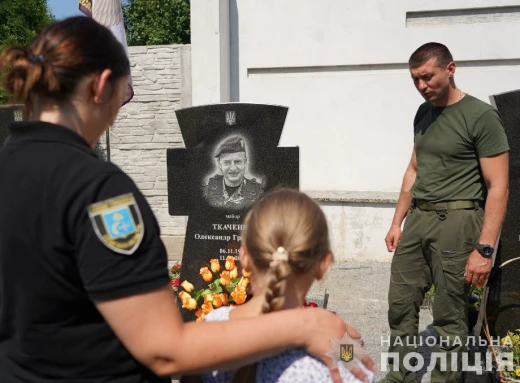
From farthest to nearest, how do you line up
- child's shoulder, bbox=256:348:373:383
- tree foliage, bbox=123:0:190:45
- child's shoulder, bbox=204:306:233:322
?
tree foliage, bbox=123:0:190:45, child's shoulder, bbox=204:306:233:322, child's shoulder, bbox=256:348:373:383

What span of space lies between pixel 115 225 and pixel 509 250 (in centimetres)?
347

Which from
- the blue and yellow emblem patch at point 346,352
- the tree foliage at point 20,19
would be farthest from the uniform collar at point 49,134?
the tree foliage at point 20,19

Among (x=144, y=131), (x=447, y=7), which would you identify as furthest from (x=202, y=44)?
(x=447, y=7)

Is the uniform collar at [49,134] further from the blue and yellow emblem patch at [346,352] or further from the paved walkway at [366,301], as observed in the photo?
the paved walkway at [366,301]

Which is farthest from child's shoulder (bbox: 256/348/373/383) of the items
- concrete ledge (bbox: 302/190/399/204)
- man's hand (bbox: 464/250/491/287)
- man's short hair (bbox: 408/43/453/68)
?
concrete ledge (bbox: 302/190/399/204)

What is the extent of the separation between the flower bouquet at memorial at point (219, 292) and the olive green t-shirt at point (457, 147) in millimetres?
1238

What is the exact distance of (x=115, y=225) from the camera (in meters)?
1.04

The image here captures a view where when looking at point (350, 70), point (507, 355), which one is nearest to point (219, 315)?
point (507, 355)

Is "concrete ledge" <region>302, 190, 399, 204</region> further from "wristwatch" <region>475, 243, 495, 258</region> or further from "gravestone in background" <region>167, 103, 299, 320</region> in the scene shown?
"wristwatch" <region>475, 243, 495, 258</region>

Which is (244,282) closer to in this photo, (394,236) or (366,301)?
(394,236)

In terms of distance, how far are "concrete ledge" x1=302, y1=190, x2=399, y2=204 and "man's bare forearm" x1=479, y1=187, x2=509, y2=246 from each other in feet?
11.8

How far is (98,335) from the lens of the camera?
1124 mm

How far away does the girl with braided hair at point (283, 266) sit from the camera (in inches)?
50.3

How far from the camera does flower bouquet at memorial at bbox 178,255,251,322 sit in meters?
3.62
